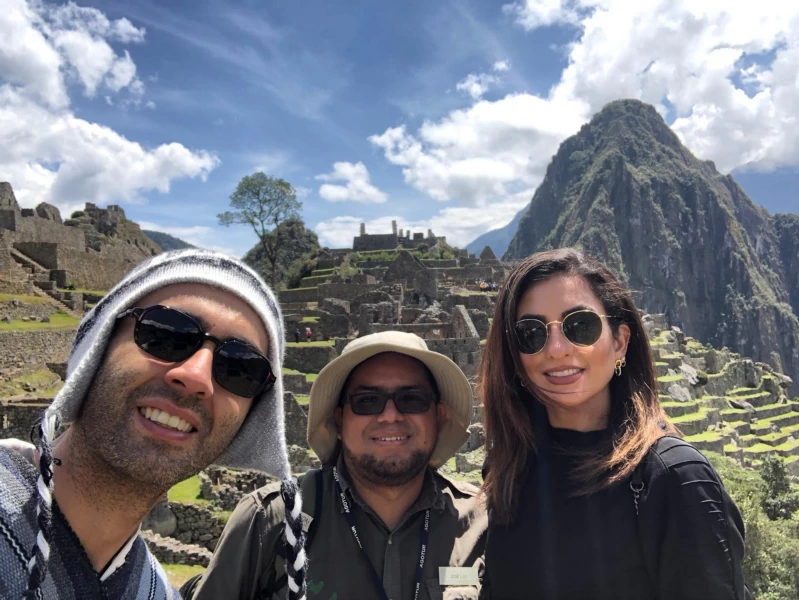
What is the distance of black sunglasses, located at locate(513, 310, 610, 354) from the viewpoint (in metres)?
2.63

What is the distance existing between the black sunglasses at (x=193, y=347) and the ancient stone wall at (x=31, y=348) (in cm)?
1655

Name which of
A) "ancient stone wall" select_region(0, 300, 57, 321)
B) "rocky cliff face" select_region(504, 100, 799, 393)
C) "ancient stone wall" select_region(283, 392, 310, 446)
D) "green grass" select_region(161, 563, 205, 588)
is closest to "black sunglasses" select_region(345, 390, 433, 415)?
"green grass" select_region(161, 563, 205, 588)

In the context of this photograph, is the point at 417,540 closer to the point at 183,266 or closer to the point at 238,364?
the point at 238,364

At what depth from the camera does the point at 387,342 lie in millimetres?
3025

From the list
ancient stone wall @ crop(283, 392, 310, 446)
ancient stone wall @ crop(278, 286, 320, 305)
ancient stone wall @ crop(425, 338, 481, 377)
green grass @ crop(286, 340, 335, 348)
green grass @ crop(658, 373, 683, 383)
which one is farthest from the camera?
ancient stone wall @ crop(278, 286, 320, 305)

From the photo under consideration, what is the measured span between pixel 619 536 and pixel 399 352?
5.09 feet

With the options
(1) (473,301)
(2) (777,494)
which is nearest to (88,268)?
(1) (473,301)

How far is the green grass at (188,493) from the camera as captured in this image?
357 inches

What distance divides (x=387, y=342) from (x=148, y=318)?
4.86 feet

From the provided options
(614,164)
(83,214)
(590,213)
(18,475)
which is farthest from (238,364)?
(614,164)

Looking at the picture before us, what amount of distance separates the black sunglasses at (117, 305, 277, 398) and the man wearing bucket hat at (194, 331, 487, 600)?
3.37 ft

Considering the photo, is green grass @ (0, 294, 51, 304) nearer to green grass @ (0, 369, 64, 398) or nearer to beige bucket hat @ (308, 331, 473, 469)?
green grass @ (0, 369, 64, 398)

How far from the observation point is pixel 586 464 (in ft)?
8.12

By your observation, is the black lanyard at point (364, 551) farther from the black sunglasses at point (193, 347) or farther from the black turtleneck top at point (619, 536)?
the black sunglasses at point (193, 347)
